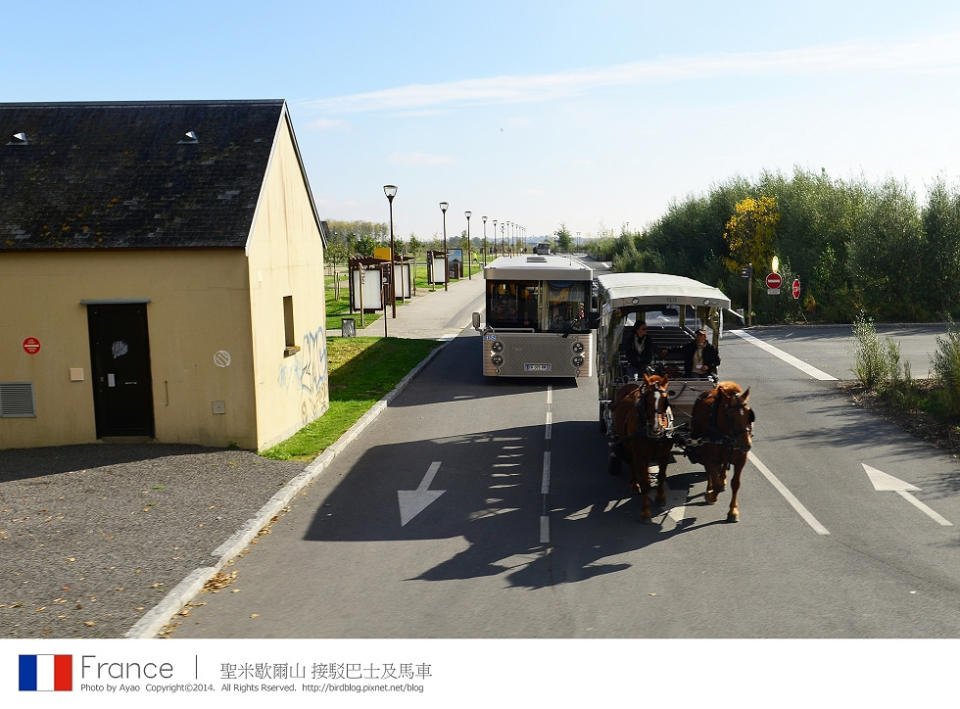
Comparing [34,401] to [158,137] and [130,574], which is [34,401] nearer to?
[158,137]

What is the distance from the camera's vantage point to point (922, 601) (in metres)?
7.75

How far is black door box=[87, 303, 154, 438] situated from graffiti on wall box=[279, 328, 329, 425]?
2334 millimetres

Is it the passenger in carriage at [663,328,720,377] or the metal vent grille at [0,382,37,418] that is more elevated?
the passenger in carriage at [663,328,720,377]

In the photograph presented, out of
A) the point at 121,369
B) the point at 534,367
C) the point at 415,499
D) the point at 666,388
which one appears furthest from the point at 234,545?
the point at 534,367

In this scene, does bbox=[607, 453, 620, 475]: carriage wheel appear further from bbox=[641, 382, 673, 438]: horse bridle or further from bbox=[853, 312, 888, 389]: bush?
bbox=[853, 312, 888, 389]: bush

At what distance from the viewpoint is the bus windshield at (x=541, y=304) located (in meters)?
19.9

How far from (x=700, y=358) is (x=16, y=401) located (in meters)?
11.2

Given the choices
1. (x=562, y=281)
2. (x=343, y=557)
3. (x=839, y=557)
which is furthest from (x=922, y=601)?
(x=562, y=281)

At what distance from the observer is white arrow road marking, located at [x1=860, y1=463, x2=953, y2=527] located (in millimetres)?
10383

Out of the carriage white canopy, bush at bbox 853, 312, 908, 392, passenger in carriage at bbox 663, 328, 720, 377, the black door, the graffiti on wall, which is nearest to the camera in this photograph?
the carriage white canopy

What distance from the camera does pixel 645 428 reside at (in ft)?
33.6

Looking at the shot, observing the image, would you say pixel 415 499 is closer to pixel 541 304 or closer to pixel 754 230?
pixel 541 304

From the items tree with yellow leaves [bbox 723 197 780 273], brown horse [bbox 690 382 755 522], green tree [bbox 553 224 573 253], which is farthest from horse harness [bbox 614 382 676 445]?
green tree [bbox 553 224 573 253]

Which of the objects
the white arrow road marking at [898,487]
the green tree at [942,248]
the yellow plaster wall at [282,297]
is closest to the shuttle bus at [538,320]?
the yellow plaster wall at [282,297]
